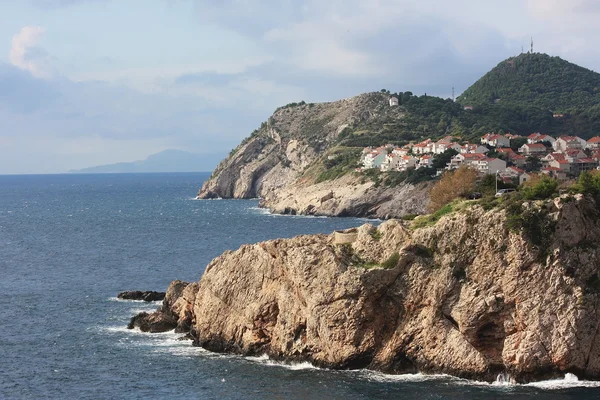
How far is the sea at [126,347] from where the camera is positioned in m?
40.7

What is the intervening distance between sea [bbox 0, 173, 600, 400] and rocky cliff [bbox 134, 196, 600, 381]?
1.15m

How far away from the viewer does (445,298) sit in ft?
142

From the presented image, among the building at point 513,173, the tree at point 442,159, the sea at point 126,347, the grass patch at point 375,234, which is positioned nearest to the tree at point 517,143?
the tree at point 442,159

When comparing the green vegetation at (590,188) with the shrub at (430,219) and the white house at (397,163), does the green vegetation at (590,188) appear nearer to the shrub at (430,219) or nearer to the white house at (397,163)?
the shrub at (430,219)

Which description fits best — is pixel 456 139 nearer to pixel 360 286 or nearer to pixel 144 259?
pixel 144 259

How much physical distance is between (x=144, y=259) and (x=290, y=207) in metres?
61.6

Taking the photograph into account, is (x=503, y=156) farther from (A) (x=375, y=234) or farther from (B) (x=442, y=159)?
(A) (x=375, y=234)

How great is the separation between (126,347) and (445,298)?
19.6 metres

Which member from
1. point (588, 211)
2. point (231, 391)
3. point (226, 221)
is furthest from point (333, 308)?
point (226, 221)

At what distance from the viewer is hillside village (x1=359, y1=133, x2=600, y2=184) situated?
134750 millimetres

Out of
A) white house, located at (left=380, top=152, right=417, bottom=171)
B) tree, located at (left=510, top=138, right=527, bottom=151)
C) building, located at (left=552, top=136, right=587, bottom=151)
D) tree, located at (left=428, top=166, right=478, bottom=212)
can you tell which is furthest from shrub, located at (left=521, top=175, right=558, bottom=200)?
building, located at (left=552, top=136, right=587, bottom=151)

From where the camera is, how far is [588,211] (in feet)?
148

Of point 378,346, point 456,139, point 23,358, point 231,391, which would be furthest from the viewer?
point 456,139

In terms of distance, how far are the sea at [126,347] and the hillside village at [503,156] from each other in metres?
40.9
